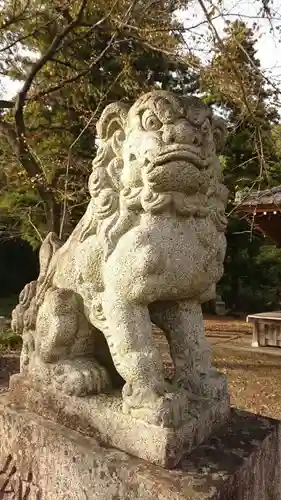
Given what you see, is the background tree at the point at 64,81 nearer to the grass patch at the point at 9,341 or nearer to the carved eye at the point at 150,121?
the grass patch at the point at 9,341

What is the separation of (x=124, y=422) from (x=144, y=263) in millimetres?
557

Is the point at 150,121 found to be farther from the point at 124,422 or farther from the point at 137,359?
the point at 124,422

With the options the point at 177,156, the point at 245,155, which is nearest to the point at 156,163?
the point at 177,156

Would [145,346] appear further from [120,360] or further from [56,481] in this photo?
[56,481]

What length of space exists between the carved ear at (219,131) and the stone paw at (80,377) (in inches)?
39.1

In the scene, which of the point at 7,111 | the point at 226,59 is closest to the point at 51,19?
the point at 7,111

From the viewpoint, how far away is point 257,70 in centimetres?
416

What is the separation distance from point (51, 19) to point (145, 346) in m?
5.89

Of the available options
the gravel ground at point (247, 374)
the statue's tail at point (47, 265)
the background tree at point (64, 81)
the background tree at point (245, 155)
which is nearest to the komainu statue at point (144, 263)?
the statue's tail at point (47, 265)

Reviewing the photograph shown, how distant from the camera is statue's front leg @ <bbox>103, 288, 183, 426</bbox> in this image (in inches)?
59.2

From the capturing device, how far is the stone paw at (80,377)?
173 centimetres

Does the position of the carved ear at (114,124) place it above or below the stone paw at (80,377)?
above

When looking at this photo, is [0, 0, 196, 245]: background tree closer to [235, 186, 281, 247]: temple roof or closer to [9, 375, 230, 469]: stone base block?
[235, 186, 281, 247]: temple roof

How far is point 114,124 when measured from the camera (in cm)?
174
